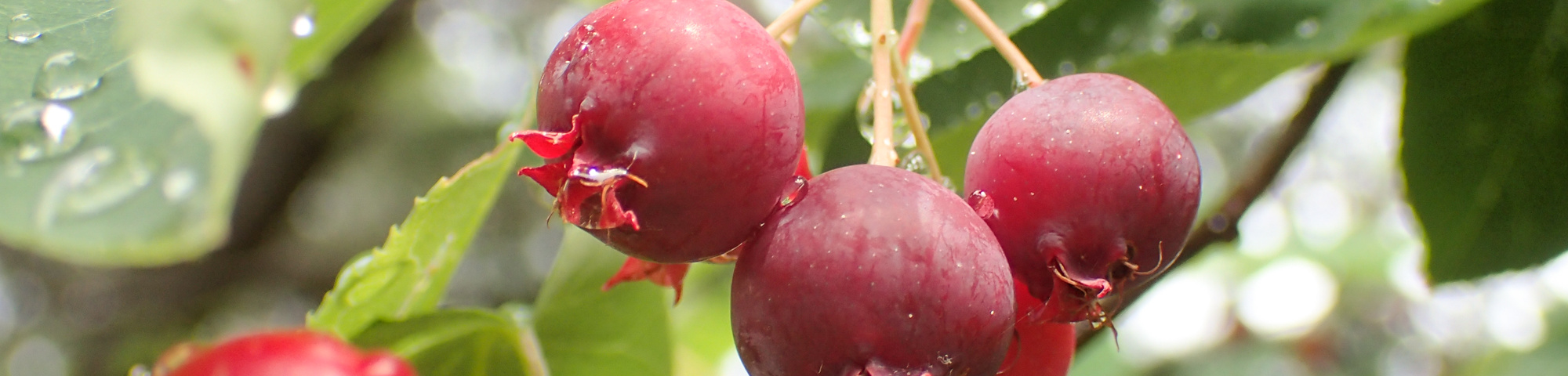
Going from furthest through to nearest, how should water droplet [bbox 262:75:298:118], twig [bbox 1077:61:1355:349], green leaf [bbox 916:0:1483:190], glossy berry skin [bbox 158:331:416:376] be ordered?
1. twig [bbox 1077:61:1355:349]
2. green leaf [bbox 916:0:1483:190]
3. water droplet [bbox 262:75:298:118]
4. glossy berry skin [bbox 158:331:416:376]

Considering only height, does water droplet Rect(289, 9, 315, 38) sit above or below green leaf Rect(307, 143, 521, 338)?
above

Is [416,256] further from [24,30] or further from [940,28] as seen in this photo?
[940,28]

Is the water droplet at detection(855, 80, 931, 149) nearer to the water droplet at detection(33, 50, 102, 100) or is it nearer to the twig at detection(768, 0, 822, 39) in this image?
the twig at detection(768, 0, 822, 39)

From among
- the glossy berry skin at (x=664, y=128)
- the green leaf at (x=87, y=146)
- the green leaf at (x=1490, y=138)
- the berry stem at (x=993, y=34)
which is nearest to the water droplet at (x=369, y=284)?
the green leaf at (x=87, y=146)

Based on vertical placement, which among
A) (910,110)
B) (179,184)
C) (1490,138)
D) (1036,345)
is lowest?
(1490,138)

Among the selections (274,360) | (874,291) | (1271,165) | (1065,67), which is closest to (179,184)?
(274,360)

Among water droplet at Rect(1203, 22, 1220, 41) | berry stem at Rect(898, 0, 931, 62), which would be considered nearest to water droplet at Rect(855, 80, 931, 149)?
berry stem at Rect(898, 0, 931, 62)
